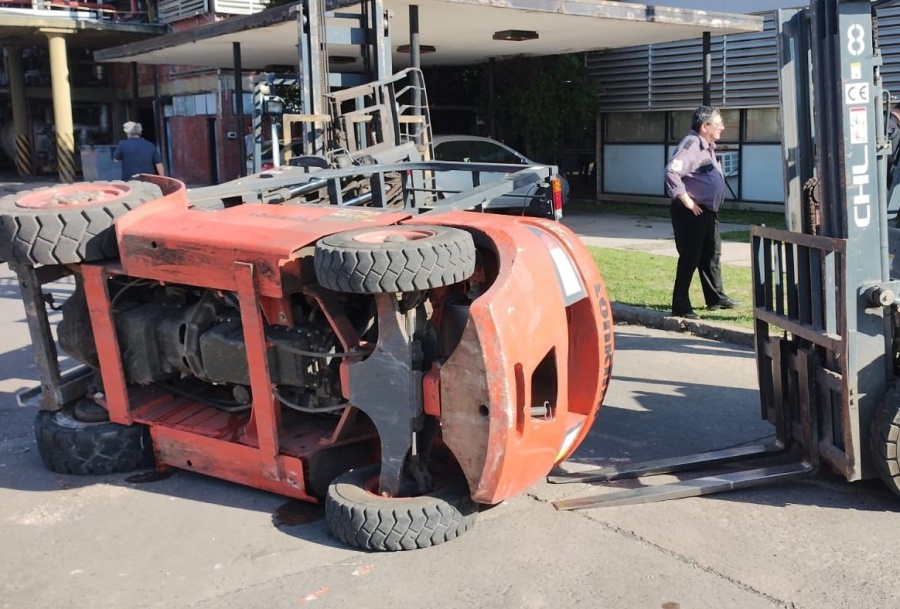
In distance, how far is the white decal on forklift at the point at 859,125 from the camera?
14.0ft

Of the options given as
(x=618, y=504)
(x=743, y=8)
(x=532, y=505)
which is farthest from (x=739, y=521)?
(x=743, y=8)

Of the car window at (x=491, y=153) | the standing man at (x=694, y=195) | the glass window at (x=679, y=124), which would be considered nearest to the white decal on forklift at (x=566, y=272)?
the standing man at (x=694, y=195)

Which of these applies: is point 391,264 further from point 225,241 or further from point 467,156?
point 467,156

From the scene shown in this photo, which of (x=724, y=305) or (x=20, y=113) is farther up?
(x=20, y=113)

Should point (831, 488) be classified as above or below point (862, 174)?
below

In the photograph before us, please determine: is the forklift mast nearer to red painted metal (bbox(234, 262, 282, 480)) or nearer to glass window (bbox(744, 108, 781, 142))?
red painted metal (bbox(234, 262, 282, 480))

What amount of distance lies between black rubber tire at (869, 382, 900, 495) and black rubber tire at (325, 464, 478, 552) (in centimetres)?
184

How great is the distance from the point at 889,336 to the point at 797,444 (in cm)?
82

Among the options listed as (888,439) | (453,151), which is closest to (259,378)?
(888,439)

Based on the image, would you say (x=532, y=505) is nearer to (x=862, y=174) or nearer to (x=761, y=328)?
(x=761, y=328)

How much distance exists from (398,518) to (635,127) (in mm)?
17978

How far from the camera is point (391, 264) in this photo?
12.5ft

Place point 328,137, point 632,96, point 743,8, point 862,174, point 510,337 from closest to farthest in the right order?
point 510,337, point 862,174, point 328,137, point 743,8, point 632,96

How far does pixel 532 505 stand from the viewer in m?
4.61
